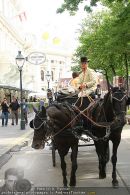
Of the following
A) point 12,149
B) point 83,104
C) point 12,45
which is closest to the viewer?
point 83,104

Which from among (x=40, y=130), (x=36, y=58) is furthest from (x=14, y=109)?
(x=40, y=130)

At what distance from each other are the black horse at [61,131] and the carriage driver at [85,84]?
677 millimetres

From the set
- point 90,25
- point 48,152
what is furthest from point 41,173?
point 90,25

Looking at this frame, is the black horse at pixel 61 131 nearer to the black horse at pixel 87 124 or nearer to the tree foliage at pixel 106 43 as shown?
the black horse at pixel 87 124

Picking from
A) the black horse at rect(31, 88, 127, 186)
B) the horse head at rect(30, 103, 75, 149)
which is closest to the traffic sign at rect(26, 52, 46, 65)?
the black horse at rect(31, 88, 127, 186)

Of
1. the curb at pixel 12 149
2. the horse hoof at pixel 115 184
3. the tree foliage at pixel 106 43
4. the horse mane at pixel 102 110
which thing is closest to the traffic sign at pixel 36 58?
the tree foliage at pixel 106 43

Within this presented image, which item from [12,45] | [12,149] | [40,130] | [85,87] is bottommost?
[12,149]

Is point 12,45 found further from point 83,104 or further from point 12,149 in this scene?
point 83,104

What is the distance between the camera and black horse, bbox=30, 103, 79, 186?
9.27 m

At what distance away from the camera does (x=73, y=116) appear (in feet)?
31.6

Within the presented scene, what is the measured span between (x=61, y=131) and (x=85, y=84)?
5.09 ft

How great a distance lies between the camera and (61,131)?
9.27 metres

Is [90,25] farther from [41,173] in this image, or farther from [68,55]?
[68,55]

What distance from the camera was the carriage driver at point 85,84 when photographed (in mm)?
10266
